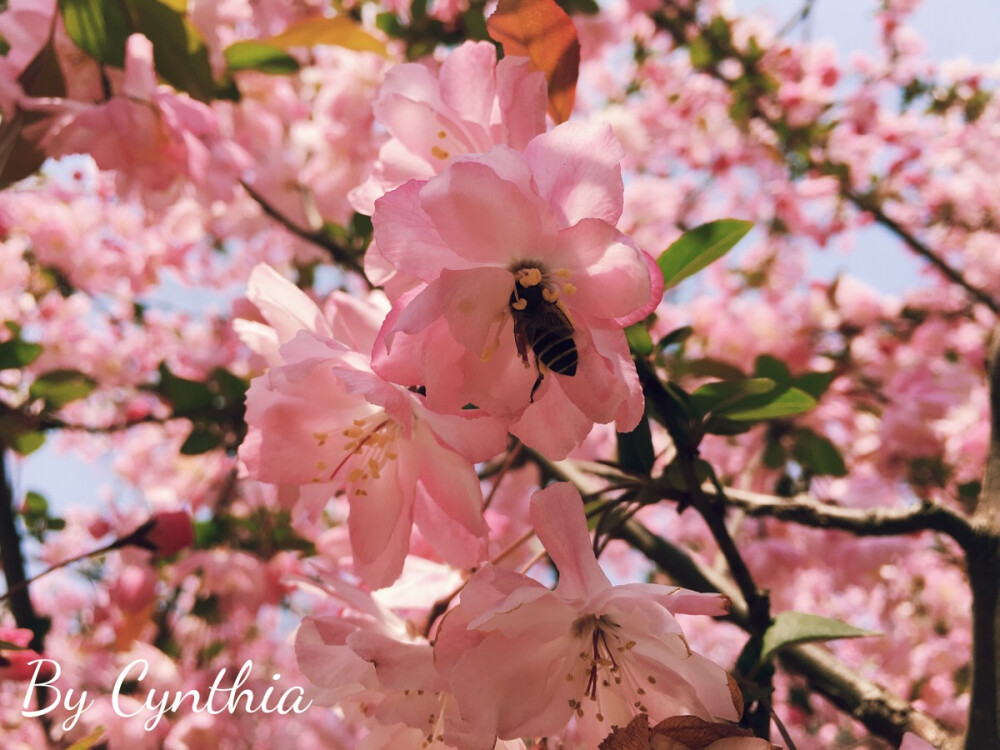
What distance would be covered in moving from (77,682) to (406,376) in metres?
1.68

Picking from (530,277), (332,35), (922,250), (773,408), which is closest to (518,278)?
(530,277)

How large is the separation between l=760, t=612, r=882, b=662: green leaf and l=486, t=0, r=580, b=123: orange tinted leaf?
0.55 m

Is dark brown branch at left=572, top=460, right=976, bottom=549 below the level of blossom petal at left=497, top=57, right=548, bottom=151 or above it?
below

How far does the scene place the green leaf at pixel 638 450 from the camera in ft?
2.44

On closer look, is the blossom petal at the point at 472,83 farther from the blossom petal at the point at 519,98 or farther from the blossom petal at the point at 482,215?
the blossom petal at the point at 482,215

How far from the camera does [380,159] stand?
2.27 feet

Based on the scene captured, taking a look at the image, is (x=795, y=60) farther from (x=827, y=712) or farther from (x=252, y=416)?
(x=252, y=416)

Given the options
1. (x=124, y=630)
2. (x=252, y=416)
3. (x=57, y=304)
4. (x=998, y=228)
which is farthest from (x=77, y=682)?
(x=998, y=228)

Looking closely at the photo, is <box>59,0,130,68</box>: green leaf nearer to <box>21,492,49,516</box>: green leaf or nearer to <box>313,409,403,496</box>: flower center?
<box>313,409,403,496</box>: flower center

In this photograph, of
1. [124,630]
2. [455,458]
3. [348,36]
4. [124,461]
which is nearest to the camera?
[455,458]

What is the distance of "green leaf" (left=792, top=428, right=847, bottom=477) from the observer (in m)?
1.49

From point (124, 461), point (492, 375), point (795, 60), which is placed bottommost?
point (124, 461)

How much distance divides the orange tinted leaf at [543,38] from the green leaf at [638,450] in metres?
0.33

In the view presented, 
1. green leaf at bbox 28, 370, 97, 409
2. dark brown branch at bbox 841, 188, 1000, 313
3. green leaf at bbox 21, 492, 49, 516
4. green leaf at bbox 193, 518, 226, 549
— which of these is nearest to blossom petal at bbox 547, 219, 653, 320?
green leaf at bbox 28, 370, 97, 409
